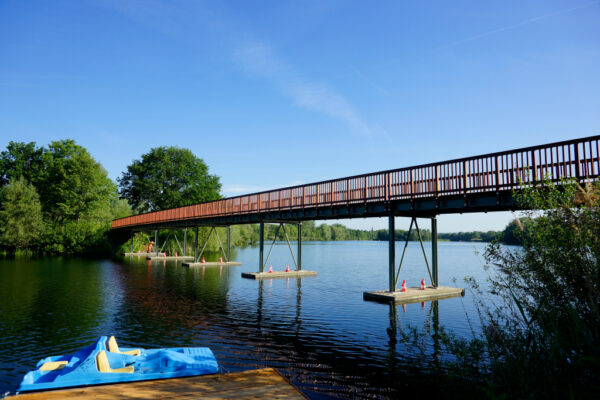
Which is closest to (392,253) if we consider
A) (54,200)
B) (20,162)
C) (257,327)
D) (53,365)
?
(257,327)

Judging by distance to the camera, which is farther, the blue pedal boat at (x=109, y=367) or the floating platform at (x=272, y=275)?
the floating platform at (x=272, y=275)

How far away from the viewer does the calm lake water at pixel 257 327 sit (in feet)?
34.8

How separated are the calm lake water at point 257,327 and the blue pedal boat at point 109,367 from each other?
35.6 inches

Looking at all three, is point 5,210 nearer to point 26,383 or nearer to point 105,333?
point 105,333

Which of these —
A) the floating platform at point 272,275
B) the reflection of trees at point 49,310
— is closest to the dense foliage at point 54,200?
A: the reflection of trees at point 49,310

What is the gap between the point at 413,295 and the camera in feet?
71.7

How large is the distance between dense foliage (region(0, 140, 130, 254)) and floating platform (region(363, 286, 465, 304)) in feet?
208

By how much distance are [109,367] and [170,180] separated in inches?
3021

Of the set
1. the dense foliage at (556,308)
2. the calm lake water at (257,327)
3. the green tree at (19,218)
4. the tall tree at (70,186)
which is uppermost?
the tall tree at (70,186)

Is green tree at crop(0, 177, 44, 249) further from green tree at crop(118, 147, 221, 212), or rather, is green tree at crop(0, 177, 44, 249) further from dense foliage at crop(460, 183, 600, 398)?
dense foliage at crop(460, 183, 600, 398)

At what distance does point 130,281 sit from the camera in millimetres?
30375

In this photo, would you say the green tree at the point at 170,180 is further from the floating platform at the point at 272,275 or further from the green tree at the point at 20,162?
the floating platform at the point at 272,275

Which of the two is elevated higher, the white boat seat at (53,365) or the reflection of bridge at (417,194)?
the reflection of bridge at (417,194)

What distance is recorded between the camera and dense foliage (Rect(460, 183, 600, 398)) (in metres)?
5.68
